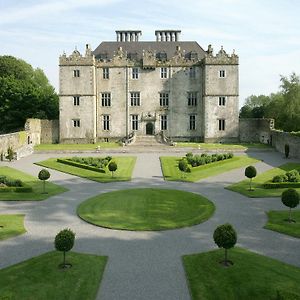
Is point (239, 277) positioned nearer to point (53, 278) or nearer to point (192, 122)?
point (53, 278)

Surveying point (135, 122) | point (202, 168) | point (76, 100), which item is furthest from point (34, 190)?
point (135, 122)

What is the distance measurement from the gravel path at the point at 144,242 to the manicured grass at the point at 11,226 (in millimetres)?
411

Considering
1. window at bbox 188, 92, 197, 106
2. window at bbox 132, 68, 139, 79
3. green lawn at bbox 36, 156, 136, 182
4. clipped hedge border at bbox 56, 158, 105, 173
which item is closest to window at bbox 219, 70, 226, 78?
window at bbox 188, 92, 197, 106

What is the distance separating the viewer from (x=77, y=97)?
199 ft

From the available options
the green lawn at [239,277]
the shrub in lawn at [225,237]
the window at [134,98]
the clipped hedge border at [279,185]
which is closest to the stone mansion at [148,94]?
the window at [134,98]

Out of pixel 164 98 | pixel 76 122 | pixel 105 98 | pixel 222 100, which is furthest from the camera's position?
pixel 164 98

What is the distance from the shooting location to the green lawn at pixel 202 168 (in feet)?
115

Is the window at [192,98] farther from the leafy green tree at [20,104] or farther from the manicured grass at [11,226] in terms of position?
the manicured grass at [11,226]

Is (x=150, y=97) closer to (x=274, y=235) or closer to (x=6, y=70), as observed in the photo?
(x=6, y=70)

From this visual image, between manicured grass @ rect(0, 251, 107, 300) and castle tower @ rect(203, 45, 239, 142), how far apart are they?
46929mm

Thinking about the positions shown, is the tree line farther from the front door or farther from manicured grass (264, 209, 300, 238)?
manicured grass (264, 209, 300, 238)

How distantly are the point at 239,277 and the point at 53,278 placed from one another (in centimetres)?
702

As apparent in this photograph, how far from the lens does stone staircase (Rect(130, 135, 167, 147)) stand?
57406 millimetres

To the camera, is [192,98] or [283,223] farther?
[192,98]
